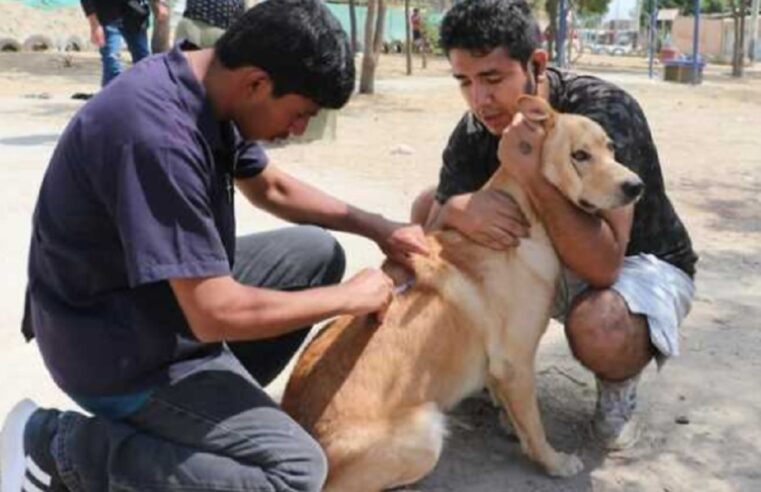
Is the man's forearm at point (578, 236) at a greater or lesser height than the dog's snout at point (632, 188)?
lesser

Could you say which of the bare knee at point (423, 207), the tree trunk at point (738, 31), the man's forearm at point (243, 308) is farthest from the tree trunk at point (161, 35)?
the tree trunk at point (738, 31)

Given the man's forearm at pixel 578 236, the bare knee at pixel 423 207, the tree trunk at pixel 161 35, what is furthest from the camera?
the tree trunk at pixel 161 35

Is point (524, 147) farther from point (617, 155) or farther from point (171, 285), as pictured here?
point (171, 285)

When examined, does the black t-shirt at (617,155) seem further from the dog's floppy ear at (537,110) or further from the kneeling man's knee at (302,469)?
the kneeling man's knee at (302,469)

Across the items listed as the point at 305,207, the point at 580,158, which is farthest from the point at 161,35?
the point at 580,158

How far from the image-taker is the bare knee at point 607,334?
307 cm

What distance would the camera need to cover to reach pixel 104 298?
2.39 meters

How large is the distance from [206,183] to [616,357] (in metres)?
1.54

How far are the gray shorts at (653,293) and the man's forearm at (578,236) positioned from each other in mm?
121

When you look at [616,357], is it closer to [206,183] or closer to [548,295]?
[548,295]

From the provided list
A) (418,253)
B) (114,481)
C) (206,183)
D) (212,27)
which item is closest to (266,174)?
(418,253)

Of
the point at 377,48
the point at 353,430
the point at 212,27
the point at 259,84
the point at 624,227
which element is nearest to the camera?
the point at 259,84

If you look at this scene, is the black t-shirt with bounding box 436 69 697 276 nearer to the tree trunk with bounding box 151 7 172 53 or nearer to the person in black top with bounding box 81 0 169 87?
the person in black top with bounding box 81 0 169 87

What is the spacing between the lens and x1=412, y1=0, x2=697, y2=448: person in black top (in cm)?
302
